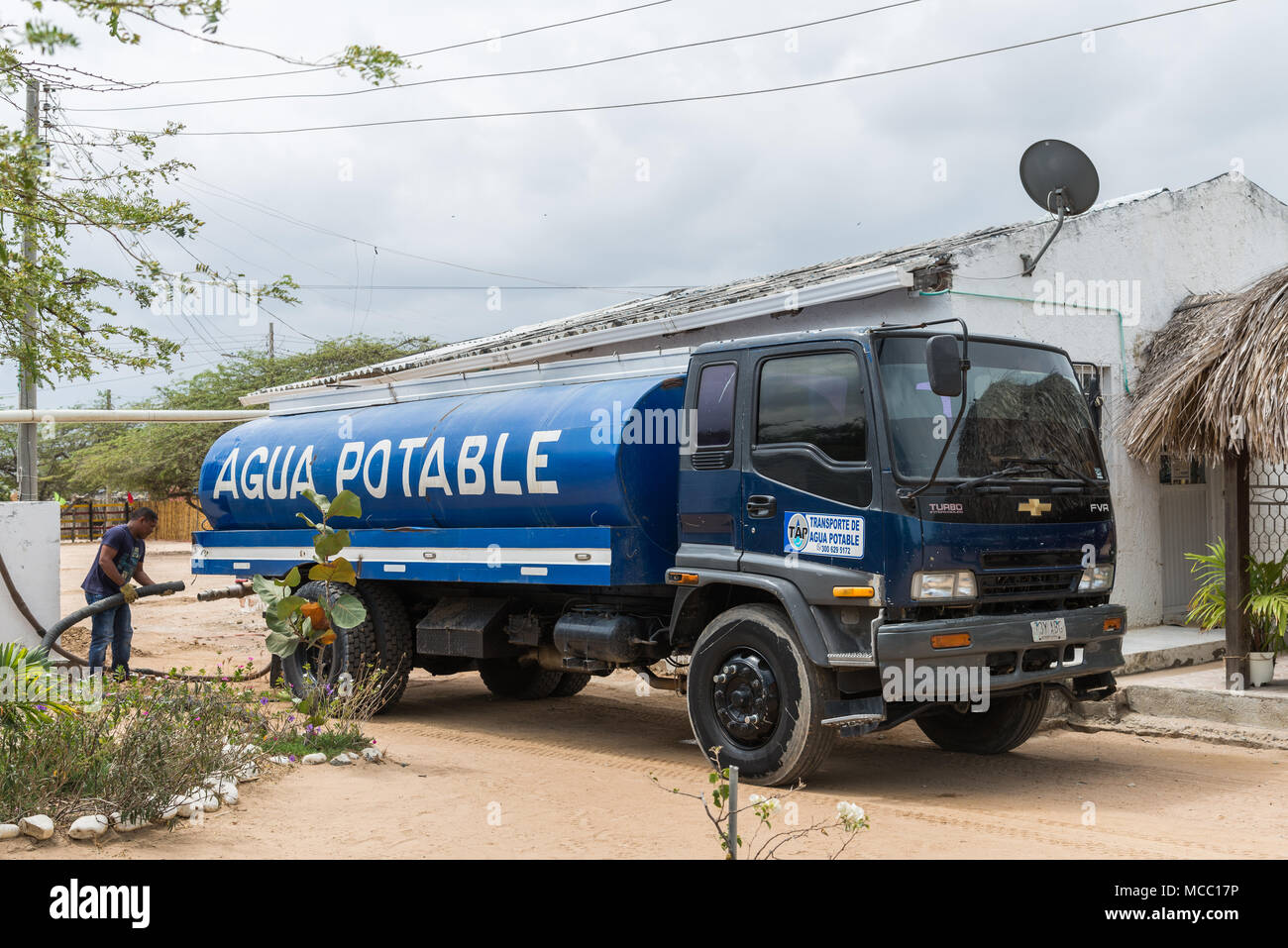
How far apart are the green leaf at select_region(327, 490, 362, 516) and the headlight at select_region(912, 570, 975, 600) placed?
14.1 ft

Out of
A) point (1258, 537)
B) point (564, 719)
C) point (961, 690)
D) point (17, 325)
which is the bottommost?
point (564, 719)

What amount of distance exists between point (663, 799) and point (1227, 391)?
5.51 meters

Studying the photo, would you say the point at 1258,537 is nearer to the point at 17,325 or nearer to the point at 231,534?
the point at 231,534

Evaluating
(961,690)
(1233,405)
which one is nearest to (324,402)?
(961,690)

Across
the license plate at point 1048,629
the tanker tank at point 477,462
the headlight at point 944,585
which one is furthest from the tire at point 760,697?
the license plate at point 1048,629

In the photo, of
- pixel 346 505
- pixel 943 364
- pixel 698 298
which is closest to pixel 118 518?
pixel 698 298

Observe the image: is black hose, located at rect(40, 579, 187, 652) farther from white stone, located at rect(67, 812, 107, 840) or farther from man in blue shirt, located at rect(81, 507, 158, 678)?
white stone, located at rect(67, 812, 107, 840)

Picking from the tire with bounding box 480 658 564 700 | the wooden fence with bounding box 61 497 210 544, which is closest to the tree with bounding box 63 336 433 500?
the wooden fence with bounding box 61 497 210 544

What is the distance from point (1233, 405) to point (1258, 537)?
3.50 m

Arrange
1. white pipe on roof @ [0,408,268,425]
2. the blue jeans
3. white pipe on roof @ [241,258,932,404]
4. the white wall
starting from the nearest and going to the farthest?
1. white pipe on roof @ [241,258,932,404]
2. the blue jeans
3. the white wall
4. white pipe on roof @ [0,408,268,425]

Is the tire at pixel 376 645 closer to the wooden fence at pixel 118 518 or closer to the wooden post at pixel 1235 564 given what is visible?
the wooden post at pixel 1235 564

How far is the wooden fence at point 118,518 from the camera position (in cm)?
4659

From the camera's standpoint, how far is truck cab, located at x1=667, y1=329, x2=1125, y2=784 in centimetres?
692

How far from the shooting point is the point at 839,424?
724 centimetres
